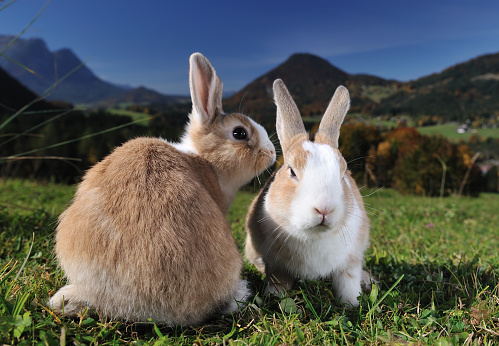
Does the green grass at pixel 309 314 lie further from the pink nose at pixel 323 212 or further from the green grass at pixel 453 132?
the green grass at pixel 453 132

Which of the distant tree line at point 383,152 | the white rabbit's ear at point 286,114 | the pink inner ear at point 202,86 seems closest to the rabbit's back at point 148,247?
the white rabbit's ear at point 286,114

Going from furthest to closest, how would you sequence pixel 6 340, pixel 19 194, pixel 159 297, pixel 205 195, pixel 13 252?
pixel 19 194
pixel 13 252
pixel 205 195
pixel 159 297
pixel 6 340

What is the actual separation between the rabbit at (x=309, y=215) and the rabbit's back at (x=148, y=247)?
564 millimetres

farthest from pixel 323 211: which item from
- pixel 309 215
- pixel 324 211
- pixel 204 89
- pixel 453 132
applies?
pixel 453 132

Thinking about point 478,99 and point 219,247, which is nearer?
point 219,247

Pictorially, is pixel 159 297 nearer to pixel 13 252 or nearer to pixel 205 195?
pixel 205 195

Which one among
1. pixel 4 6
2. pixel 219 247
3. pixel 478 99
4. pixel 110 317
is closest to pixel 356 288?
pixel 219 247

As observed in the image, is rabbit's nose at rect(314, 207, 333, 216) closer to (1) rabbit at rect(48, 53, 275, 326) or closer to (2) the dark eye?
(1) rabbit at rect(48, 53, 275, 326)

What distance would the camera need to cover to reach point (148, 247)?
2475 millimetres

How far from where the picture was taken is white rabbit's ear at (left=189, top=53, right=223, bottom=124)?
3.69 metres

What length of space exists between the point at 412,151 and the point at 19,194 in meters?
23.3

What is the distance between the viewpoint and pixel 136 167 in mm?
2787

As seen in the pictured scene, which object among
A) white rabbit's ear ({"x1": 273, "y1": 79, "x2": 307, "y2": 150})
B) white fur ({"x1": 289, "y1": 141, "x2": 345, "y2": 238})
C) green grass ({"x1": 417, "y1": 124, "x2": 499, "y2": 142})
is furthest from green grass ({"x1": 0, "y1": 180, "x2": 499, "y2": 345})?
green grass ({"x1": 417, "y1": 124, "x2": 499, "y2": 142})

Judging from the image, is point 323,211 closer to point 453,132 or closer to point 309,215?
point 309,215
